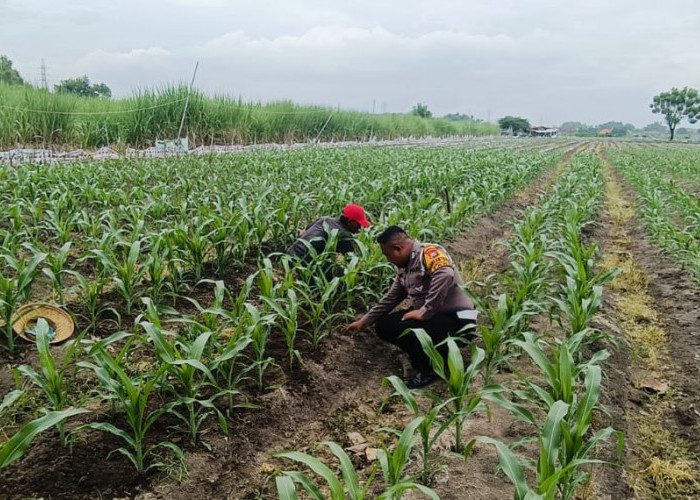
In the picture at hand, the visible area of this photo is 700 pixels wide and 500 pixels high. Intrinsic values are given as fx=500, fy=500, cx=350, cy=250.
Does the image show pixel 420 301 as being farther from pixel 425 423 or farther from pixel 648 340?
pixel 648 340

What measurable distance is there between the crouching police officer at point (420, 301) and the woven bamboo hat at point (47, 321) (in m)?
1.93

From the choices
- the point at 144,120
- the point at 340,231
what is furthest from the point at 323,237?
the point at 144,120

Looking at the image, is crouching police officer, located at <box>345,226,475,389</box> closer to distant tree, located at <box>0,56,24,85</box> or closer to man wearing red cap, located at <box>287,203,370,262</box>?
man wearing red cap, located at <box>287,203,370,262</box>

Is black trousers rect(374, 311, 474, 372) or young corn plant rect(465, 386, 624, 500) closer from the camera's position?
young corn plant rect(465, 386, 624, 500)

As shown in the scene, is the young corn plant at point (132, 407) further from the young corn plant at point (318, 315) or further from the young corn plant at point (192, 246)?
the young corn plant at point (192, 246)

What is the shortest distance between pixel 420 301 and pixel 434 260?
34cm

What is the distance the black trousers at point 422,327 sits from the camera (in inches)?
134

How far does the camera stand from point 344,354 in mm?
3623

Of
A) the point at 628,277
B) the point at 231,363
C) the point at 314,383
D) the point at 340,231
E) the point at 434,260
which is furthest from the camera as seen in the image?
the point at 628,277

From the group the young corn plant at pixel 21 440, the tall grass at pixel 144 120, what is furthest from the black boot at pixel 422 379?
the tall grass at pixel 144 120

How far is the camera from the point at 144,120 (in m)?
15.4

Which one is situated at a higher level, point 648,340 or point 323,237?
point 323,237

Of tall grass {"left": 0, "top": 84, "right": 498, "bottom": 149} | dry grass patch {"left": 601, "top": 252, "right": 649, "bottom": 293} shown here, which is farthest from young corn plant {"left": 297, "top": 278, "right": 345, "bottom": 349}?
tall grass {"left": 0, "top": 84, "right": 498, "bottom": 149}

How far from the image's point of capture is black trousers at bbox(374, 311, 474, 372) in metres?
3.41
